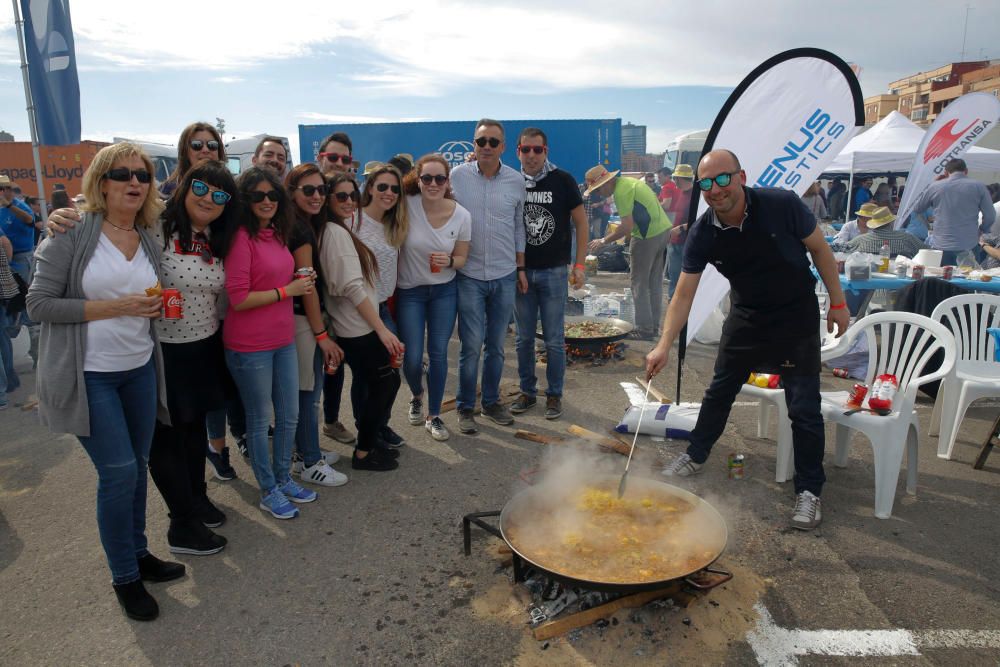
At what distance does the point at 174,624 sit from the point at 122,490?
0.66 meters

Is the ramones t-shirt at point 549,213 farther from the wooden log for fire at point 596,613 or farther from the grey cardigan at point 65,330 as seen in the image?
the grey cardigan at point 65,330

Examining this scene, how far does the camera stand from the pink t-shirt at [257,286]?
3.20m

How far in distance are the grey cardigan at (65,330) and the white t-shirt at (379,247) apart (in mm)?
1785

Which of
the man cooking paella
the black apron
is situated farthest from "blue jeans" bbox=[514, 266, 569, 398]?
the black apron

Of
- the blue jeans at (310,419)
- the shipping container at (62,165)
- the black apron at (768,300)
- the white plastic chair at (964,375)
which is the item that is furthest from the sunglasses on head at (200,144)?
the shipping container at (62,165)

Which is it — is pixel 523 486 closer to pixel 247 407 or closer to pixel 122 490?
pixel 247 407

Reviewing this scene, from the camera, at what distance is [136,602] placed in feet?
9.31

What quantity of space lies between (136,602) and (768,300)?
360 cm

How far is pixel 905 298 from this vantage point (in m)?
6.35

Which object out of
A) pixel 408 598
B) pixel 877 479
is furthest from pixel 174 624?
pixel 877 479

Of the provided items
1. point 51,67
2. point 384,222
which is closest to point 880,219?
point 384,222

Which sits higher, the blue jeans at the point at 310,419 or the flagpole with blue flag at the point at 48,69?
the flagpole with blue flag at the point at 48,69

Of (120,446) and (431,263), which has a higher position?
(431,263)

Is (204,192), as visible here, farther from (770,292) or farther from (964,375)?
(964,375)
